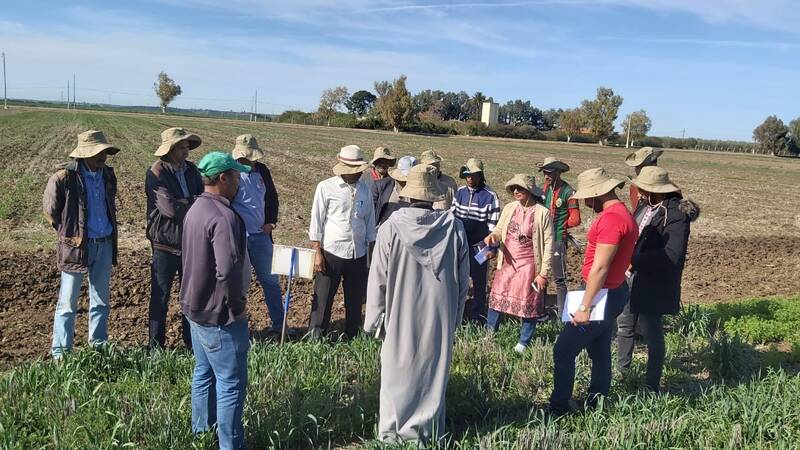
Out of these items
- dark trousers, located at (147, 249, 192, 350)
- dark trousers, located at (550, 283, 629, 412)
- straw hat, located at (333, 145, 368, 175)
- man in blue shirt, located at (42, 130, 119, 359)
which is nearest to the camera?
dark trousers, located at (550, 283, 629, 412)

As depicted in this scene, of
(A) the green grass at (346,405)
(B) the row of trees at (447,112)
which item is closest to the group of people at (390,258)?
(A) the green grass at (346,405)

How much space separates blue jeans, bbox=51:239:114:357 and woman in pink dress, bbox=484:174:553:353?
3341 millimetres

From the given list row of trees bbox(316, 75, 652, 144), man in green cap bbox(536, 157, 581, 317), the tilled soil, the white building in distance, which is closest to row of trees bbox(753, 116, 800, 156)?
row of trees bbox(316, 75, 652, 144)

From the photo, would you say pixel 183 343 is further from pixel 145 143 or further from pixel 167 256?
pixel 145 143

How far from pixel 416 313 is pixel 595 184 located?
5.06 ft

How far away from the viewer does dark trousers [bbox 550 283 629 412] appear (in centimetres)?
432

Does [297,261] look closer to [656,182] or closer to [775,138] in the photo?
[656,182]

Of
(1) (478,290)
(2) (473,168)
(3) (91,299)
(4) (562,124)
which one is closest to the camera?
(3) (91,299)

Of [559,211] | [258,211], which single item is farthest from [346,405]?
[559,211]

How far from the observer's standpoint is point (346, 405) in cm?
449

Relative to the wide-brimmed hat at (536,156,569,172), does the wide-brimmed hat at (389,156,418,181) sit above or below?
below

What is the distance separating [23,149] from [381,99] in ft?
205

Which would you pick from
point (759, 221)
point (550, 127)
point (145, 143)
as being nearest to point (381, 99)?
point (550, 127)

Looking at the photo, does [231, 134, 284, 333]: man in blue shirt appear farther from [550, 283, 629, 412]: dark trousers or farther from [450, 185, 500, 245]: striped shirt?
[550, 283, 629, 412]: dark trousers
